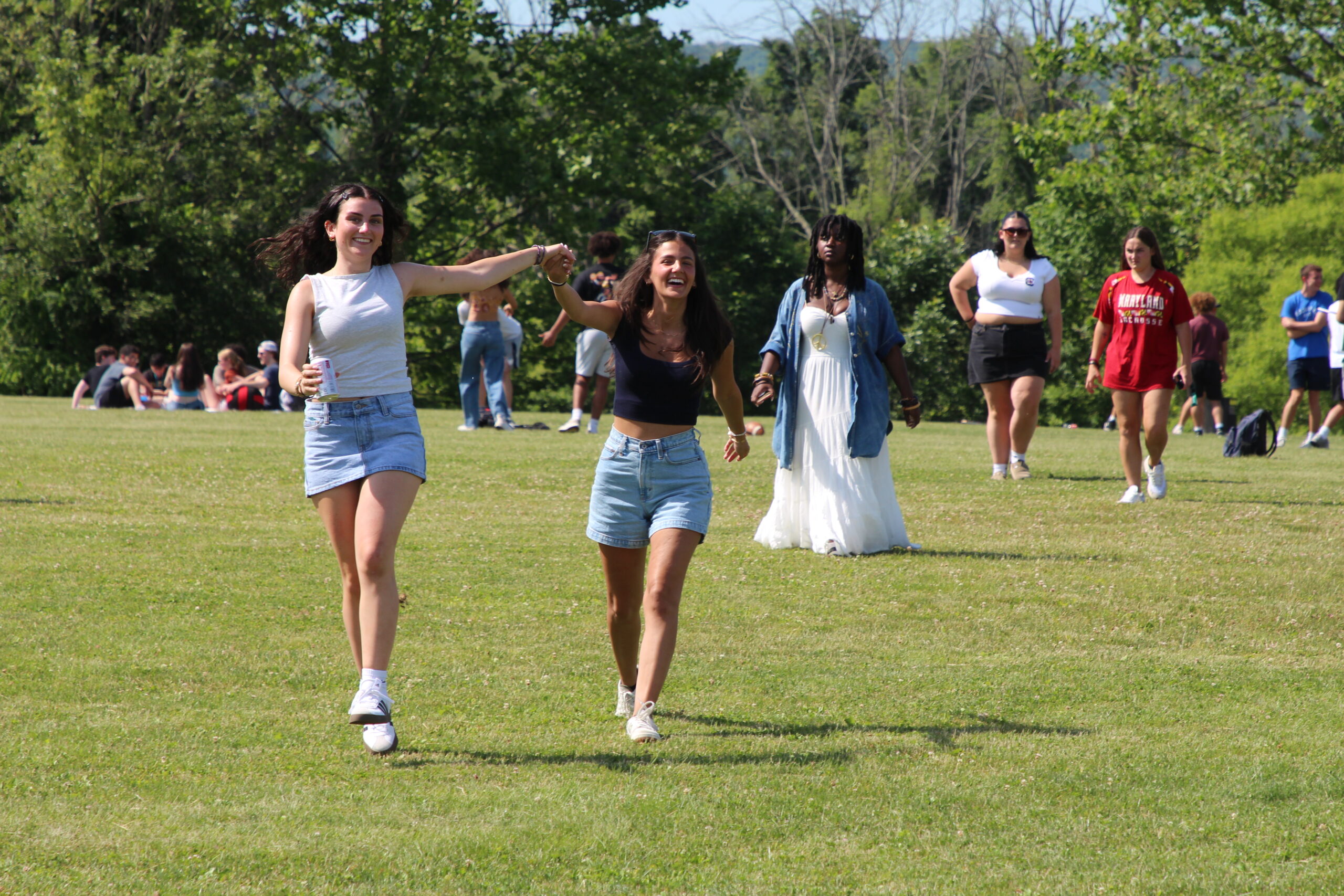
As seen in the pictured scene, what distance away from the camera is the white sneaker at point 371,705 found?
4645 mm

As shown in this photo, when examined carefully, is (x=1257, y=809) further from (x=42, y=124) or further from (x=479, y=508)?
(x=42, y=124)

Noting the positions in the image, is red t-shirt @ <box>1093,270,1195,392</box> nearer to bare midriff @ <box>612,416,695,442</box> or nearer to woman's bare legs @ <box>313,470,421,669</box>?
bare midriff @ <box>612,416,695,442</box>

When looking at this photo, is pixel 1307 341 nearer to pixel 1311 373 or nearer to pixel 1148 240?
pixel 1311 373

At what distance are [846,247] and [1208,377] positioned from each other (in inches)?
589

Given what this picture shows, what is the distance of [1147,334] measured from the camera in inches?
430

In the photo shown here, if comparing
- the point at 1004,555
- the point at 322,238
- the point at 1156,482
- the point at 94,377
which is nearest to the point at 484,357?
the point at 1156,482

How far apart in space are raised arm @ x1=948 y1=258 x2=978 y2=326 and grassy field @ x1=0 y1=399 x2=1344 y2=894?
237 cm

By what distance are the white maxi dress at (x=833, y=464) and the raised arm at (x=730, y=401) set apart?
323 centimetres

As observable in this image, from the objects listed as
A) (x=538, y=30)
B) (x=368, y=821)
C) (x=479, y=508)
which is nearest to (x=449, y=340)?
(x=538, y=30)

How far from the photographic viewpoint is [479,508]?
10633 millimetres

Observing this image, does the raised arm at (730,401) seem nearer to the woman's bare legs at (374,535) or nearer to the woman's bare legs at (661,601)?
→ the woman's bare legs at (661,601)

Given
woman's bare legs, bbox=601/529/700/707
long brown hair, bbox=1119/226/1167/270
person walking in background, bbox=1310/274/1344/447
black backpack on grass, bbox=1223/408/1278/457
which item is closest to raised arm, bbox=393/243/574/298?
woman's bare legs, bbox=601/529/700/707

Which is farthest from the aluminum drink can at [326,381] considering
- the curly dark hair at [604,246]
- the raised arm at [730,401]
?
the curly dark hair at [604,246]

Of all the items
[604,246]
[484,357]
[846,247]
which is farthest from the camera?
[484,357]
